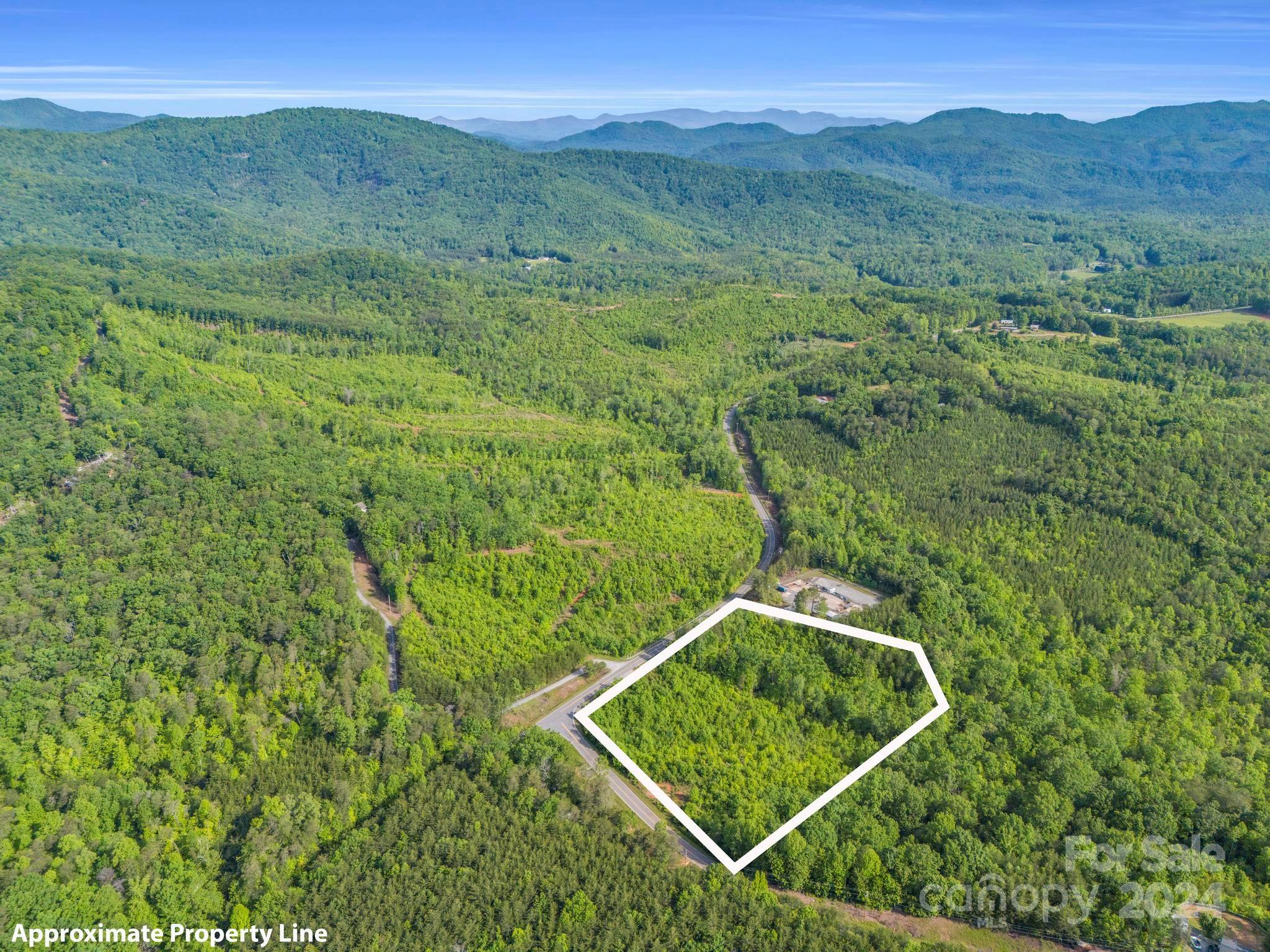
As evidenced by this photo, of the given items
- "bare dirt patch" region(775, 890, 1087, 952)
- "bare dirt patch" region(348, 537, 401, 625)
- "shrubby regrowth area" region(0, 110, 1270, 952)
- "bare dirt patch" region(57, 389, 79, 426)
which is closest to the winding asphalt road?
"shrubby regrowth area" region(0, 110, 1270, 952)

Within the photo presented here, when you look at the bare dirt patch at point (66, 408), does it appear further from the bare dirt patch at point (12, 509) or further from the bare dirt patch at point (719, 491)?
the bare dirt patch at point (719, 491)

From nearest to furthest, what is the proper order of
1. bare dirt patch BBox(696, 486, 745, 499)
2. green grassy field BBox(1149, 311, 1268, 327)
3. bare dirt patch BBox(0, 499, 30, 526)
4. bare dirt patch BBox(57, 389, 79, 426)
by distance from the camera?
bare dirt patch BBox(0, 499, 30, 526) < bare dirt patch BBox(57, 389, 79, 426) < bare dirt patch BBox(696, 486, 745, 499) < green grassy field BBox(1149, 311, 1268, 327)

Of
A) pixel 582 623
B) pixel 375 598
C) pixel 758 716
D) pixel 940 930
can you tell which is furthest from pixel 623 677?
pixel 940 930

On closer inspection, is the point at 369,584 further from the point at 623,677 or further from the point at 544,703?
the point at 623,677

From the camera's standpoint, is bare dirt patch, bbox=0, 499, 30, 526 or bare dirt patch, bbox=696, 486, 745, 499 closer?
bare dirt patch, bbox=0, 499, 30, 526

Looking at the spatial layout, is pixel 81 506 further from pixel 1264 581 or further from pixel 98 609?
pixel 1264 581

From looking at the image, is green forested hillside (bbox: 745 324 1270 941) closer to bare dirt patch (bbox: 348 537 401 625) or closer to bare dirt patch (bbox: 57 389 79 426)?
bare dirt patch (bbox: 348 537 401 625)

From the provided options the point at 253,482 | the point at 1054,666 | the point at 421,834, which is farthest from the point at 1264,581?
the point at 253,482
